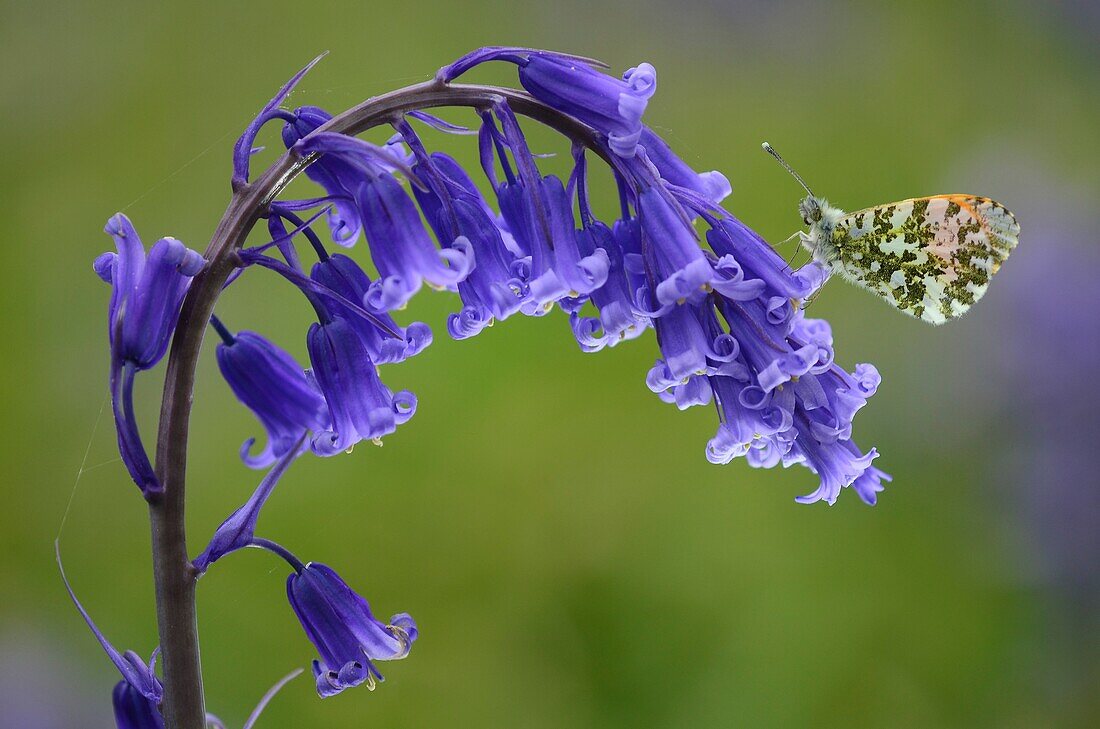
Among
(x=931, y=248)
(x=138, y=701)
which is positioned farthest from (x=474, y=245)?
(x=931, y=248)

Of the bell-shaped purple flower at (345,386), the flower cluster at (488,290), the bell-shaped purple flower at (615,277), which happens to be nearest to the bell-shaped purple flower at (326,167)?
the flower cluster at (488,290)

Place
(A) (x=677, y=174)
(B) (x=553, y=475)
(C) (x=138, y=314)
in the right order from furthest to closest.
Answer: (B) (x=553, y=475)
(A) (x=677, y=174)
(C) (x=138, y=314)

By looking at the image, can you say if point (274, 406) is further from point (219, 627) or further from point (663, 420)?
point (663, 420)

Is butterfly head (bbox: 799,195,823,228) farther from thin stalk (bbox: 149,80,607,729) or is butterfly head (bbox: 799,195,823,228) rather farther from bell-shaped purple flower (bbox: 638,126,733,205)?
thin stalk (bbox: 149,80,607,729)

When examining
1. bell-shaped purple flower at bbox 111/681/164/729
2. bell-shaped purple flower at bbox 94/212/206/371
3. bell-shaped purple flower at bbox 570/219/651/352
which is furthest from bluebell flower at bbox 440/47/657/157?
bell-shaped purple flower at bbox 111/681/164/729

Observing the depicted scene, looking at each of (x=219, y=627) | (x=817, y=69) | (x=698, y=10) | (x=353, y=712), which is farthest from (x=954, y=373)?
(x=219, y=627)

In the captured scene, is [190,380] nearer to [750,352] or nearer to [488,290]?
[488,290]
